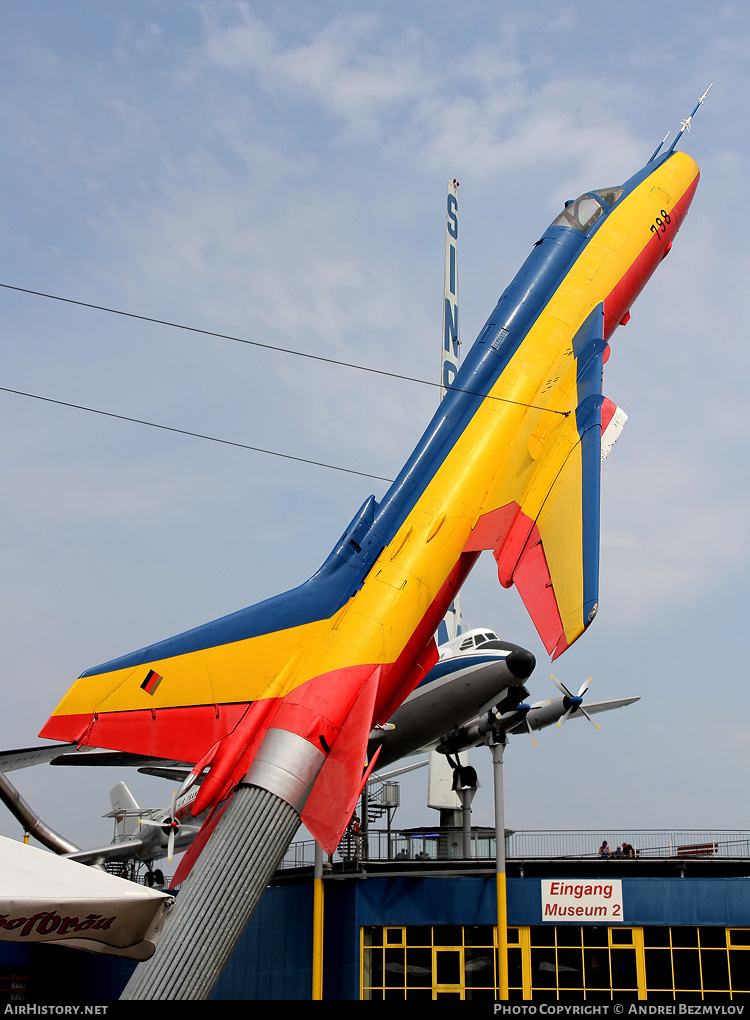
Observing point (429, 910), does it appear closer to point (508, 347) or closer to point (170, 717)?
point (170, 717)

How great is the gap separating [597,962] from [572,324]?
14.6 m

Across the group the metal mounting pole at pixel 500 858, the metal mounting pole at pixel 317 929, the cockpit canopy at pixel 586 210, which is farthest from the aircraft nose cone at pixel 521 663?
the cockpit canopy at pixel 586 210

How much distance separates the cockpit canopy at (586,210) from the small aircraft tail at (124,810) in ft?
83.7

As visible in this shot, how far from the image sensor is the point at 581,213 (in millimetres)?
19828

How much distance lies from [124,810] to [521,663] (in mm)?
20141

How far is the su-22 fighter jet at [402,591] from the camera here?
13.8 metres

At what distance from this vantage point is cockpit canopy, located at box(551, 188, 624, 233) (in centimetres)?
1969

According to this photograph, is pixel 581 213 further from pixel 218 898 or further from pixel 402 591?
pixel 218 898

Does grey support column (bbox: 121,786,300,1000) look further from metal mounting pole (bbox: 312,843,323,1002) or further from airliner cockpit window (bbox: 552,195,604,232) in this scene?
airliner cockpit window (bbox: 552,195,604,232)

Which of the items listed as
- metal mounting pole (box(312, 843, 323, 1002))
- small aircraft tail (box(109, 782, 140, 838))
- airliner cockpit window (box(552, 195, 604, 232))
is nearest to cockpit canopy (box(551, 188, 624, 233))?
airliner cockpit window (box(552, 195, 604, 232))

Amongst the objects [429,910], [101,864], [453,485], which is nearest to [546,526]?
[453,485]

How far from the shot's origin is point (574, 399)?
1770 cm

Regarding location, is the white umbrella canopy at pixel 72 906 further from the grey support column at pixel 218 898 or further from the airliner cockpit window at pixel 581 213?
the airliner cockpit window at pixel 581 213

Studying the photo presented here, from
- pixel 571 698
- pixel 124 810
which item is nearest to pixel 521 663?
pixel 571 698
